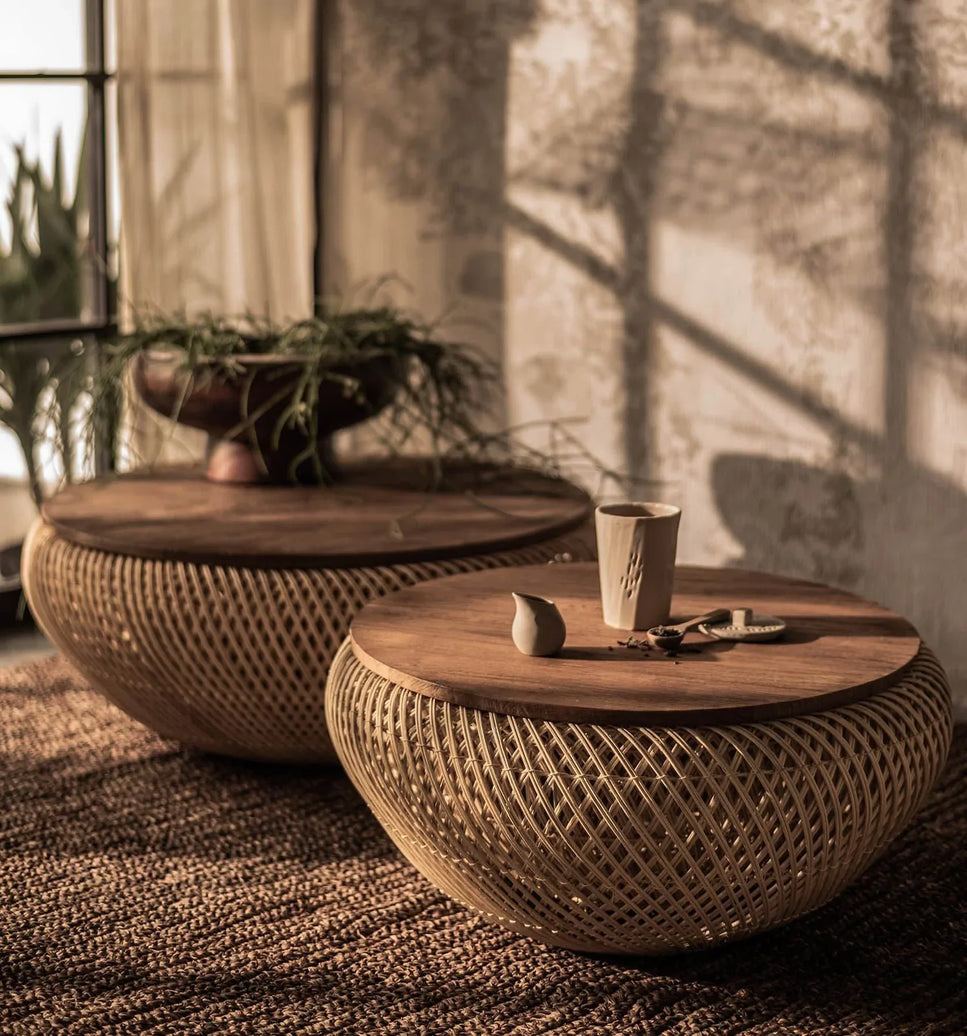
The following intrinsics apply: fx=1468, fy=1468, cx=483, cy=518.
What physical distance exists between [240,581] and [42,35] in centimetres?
162

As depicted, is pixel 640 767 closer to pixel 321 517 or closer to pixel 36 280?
pixel 321 517

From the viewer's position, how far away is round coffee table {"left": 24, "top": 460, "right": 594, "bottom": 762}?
82.7 inches

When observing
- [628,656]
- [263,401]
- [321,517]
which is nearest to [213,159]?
[263,401]

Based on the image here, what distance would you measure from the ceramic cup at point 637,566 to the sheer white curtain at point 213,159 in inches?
61.3

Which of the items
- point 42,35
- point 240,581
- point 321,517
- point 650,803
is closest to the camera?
point 650,803

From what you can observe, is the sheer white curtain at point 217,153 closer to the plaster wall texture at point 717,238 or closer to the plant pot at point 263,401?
the plaster wall texture at point 717,238

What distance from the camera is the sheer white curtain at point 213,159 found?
10.3 feet

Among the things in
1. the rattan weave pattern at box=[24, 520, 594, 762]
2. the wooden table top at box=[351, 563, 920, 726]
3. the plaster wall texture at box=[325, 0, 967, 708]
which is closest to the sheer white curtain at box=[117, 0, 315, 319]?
the plaster wall texture at box=[325, 0, 967, 708]

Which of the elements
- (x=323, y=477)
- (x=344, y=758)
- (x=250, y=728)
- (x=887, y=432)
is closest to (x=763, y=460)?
(x=887, y=432)

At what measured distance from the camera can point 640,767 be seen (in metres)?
1.49

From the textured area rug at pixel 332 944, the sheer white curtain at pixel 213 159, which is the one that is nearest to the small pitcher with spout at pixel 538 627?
the textured area rug at pixel 332 944

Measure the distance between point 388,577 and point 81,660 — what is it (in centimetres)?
55

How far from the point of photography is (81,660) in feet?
7.56

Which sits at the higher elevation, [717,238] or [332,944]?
[717,238]
